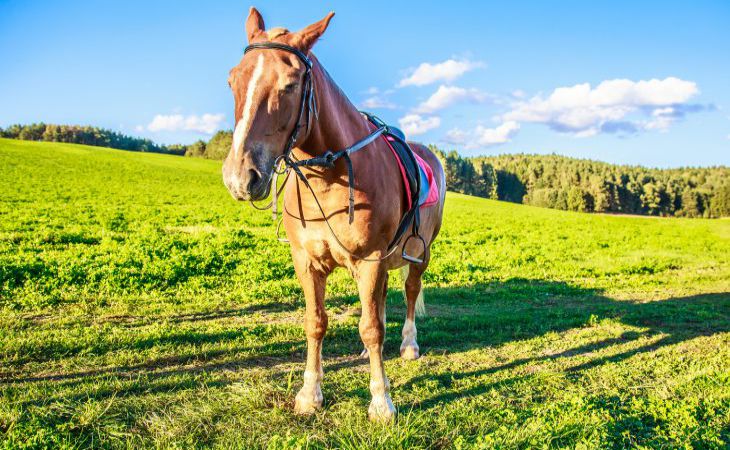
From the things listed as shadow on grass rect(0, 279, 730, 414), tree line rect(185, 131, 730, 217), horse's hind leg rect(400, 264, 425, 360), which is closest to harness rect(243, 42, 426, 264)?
horse's hind leg rect(400, 264, 425, 360)

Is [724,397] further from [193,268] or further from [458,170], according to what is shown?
[458,170]

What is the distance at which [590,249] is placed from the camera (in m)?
19.4

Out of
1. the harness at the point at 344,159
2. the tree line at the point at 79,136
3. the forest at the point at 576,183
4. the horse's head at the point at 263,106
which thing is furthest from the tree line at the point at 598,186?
the horse's head at the point at 263,106

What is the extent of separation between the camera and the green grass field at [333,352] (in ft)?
13.3

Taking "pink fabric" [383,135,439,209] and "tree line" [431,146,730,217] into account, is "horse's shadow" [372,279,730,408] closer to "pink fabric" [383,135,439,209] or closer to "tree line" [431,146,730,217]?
"pink fabric" [383,135,439,209]

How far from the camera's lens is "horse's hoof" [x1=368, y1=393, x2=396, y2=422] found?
440 centimetres

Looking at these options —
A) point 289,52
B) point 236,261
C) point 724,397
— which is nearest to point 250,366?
point 289,52

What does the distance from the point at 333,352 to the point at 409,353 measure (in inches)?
39.9

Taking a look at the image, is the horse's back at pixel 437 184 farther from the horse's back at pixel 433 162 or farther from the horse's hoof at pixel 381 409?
the horse's hoof at pixel 381 409

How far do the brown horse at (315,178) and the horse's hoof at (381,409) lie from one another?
0.4 inches

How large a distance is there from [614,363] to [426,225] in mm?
3197

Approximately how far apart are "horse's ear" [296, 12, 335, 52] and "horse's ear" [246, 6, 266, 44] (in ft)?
1.17

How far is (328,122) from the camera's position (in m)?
3.96

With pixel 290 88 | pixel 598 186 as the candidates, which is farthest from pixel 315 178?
pixel 598 186
